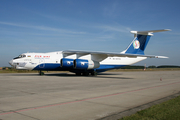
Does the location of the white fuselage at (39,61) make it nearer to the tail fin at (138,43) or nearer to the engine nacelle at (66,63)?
the engine nacelle at (66,63)

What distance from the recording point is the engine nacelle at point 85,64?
2067cm

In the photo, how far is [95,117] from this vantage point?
458cm

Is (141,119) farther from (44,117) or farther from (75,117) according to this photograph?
(44,117)

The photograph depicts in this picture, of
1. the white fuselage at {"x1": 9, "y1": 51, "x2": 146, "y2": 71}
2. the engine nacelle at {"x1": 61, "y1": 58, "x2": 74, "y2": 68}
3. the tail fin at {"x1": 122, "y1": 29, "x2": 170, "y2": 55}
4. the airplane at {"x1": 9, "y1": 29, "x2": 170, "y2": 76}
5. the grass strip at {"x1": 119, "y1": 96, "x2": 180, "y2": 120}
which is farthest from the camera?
the tail fin at {"x1": 122, "y1": 29, "x2": 170, "y2": 55}

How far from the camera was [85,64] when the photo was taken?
21.1 m

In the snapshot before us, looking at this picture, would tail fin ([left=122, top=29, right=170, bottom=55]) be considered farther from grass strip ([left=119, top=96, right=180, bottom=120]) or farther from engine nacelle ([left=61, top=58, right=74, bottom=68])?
grass strip ([left=119, top=96, right=180, bottom=120])

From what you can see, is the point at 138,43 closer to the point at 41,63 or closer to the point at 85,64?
the point at 85,64

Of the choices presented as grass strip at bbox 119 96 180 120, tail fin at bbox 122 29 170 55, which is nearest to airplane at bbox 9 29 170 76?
tail fin at bbox 122 29 170 55

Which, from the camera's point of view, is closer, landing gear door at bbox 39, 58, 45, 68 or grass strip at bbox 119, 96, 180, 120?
grass strip at bbox 119, 96, 180, 120

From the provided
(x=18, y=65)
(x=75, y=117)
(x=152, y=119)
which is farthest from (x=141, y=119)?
(x=18, y=65)

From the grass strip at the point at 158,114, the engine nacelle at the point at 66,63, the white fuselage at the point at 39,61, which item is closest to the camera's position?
the grass strip at the point at 158,114

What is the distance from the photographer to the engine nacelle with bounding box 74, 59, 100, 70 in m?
20.7

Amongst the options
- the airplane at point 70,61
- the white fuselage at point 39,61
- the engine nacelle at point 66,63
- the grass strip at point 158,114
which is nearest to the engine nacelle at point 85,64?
the airplane at point 70,61

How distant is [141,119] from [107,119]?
84 cm
